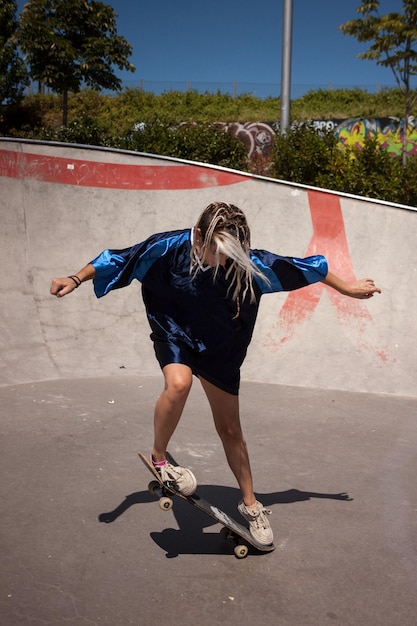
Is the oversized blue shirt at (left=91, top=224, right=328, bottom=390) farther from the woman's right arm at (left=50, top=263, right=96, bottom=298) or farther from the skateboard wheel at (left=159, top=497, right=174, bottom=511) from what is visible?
the skateboard wheel at (left=159, top=497, right=174, bottom=511)

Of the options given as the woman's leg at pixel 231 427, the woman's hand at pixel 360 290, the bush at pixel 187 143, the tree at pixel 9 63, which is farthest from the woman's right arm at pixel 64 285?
the tree at pixel 9 63

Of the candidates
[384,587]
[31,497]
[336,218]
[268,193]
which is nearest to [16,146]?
[268,193]

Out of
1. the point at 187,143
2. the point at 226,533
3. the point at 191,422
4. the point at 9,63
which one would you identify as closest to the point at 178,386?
the point at 226,533

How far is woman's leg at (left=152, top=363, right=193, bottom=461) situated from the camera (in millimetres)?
2969

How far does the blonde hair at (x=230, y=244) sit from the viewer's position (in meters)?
2.93

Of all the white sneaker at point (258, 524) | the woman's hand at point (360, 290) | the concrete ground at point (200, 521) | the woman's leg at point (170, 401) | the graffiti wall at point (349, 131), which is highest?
the graffiti wall at point (349, 131)

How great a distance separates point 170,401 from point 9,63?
32.0 metres

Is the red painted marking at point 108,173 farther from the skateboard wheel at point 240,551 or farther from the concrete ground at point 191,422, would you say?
the skateboard wheel at point 240,551

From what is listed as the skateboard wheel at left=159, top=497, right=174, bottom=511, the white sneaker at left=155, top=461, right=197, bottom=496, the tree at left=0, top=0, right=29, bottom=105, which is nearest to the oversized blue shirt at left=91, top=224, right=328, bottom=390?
the white sneaker at left=155, top=461, right=197, bottom=496

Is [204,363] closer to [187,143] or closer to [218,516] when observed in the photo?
[218,516]

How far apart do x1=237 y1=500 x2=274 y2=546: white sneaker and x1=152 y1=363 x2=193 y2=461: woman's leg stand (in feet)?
1.71

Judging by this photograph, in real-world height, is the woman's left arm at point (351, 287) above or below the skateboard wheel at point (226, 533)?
Result: above

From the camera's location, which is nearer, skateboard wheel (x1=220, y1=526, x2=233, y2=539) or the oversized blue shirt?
the oversized blue shirt

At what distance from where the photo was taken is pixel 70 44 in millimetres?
27266
